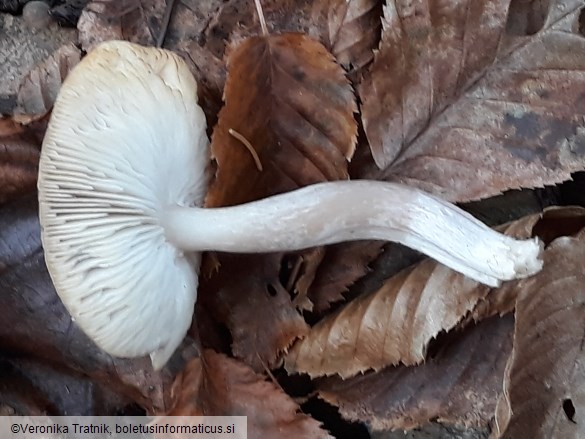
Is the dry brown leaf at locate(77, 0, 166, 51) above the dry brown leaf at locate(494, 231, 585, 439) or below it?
above

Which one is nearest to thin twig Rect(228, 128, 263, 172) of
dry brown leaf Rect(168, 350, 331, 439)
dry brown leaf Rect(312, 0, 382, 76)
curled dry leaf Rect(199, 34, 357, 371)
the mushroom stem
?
curled dry leaf Rect(199, 34, 357, 371)

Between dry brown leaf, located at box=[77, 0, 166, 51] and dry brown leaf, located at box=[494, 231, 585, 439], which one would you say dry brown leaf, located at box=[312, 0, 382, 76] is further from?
dry brown leaf, located at box=[494, 231, 585, 439]

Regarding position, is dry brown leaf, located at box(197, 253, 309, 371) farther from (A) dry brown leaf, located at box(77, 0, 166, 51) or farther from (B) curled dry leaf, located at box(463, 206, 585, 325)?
Answer: (A) dry brown leaf, located at box(77, 0, 166, 51)

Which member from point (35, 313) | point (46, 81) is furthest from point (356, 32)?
point (35, 313)

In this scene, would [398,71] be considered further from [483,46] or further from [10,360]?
[10,360]

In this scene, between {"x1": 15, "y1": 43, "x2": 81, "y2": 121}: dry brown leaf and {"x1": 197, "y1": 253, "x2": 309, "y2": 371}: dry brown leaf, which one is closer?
{"x1": 197, "y1": 253, "x2": 309, "y2": 371}: dry brown leaf

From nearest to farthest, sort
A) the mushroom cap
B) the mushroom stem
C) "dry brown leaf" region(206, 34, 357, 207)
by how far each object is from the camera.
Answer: the mushroom cap, the mushroom stem, "dry brown leaf" region(206, 34, 357, 207)

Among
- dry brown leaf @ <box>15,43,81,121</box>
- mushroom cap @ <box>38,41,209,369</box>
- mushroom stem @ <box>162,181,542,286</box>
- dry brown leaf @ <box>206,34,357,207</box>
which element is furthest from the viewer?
dry brown leaf @ <box>15,43,81,121</box>

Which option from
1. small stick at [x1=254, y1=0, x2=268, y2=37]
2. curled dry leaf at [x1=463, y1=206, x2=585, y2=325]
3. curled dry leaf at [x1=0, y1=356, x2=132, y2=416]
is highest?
small stick at [x1=254, y1=0, x2=268, y2=37]
